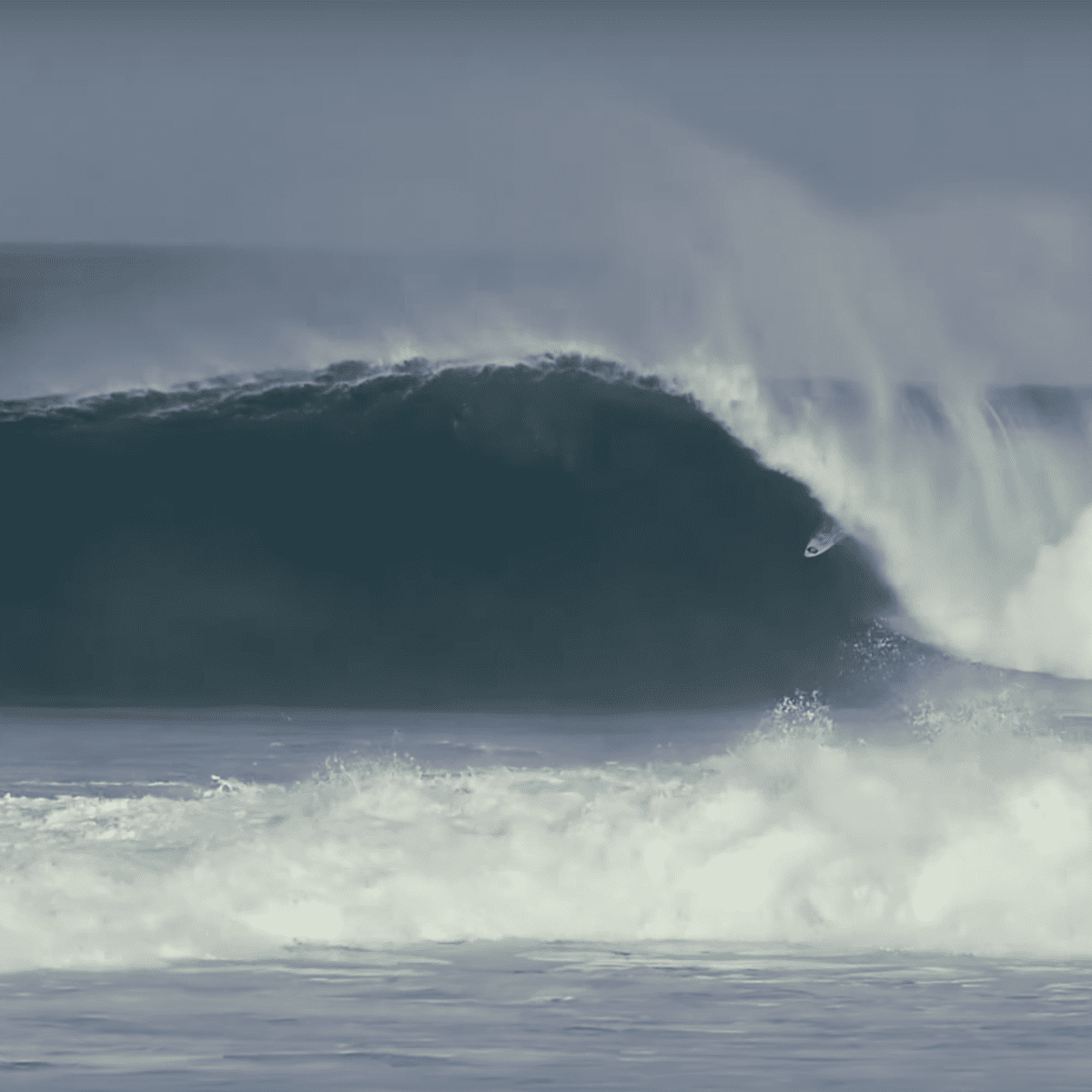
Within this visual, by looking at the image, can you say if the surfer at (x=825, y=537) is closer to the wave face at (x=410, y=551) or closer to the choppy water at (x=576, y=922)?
the wave face at (x=410, y=551)

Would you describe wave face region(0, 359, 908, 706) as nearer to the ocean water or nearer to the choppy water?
the ocean water

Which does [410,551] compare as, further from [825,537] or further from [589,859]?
[589,859]

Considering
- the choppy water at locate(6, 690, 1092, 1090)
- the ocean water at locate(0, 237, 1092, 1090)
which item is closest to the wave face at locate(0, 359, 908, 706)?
the ocean water at locate(0, 237, 1092, 1090)

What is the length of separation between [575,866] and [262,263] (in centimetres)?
2048

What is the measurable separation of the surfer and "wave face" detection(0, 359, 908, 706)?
0.12 meters

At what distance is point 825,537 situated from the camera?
14.8 metres

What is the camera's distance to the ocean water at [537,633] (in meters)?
8.62

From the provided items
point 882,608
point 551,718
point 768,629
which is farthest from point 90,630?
point 882,608

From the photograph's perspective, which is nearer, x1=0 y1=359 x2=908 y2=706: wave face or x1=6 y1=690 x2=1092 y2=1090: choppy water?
x1=6 y1=690 x2=1092 y2=1090: choppy water

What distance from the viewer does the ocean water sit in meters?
8.62

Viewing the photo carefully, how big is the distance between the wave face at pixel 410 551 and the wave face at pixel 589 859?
16.6 feet

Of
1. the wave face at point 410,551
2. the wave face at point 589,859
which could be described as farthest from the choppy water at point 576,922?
the wave face at point 410,551

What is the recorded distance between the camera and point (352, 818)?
9.41 metres

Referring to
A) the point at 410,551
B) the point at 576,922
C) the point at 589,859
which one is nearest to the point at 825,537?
the point at 410,551
